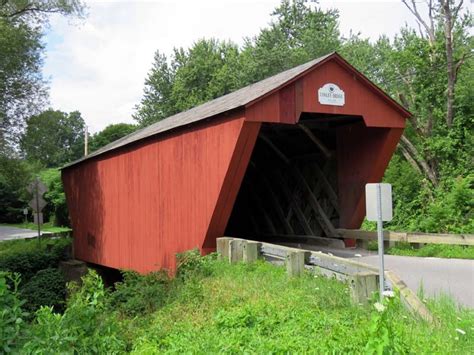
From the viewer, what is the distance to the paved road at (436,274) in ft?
18.4

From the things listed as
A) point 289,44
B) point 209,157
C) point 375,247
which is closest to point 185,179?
point 209,157

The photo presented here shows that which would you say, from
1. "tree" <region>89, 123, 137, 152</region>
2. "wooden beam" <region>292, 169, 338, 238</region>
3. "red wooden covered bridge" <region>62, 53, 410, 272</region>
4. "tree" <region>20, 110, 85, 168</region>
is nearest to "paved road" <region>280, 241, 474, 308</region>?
"wooden beam" <region>292, 169, 338, 238</region>

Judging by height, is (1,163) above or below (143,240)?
above

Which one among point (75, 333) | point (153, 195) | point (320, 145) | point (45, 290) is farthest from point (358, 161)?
point (45, 290)

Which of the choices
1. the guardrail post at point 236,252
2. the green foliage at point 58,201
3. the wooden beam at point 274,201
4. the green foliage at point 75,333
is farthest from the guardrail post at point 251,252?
the green foliage at point 58,201

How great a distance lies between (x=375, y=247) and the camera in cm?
965

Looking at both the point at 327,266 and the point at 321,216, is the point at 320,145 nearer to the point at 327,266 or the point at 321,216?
the point at 321,216

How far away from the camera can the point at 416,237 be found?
917 centimetres

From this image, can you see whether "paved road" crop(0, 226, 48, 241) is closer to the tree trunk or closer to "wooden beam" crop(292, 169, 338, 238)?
"wooden beam" crop(292, 169, 338, 238)

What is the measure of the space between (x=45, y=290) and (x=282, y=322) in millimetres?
10939

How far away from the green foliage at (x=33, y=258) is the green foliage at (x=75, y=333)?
1121cm

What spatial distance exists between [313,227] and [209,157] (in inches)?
140

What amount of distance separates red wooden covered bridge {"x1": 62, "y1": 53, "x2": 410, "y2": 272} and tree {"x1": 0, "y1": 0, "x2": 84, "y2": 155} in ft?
15.9

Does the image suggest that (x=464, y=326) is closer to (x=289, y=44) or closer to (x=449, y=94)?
(x=449, y=94)
